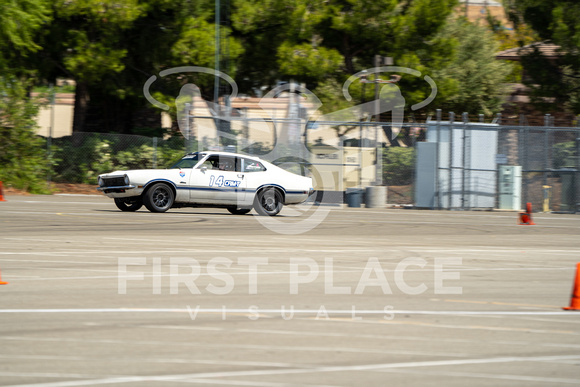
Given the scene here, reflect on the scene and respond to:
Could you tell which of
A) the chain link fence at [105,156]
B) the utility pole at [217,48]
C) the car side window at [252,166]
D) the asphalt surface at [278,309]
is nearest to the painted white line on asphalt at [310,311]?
the asphalt surface at [278,309]

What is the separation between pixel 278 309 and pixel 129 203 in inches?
443

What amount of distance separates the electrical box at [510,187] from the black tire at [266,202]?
9.03 m

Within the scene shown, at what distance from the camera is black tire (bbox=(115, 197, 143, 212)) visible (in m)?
17.4

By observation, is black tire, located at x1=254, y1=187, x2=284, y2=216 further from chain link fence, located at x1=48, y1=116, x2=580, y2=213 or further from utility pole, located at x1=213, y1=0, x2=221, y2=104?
utility pole, located at x1=213, y1=0, x2=221, y2=104

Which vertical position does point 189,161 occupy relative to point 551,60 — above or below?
below

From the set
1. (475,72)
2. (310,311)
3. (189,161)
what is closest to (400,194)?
(189,161)

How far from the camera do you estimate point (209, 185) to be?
17297 millimetres

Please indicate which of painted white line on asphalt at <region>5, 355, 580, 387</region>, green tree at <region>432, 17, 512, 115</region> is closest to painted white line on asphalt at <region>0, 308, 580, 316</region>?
painted white line on asphalt at <region>5, 355, 580, 387</region>

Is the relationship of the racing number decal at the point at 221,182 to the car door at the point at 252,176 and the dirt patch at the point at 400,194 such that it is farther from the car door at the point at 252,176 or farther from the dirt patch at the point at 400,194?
the dirt patch at the point at 400,194

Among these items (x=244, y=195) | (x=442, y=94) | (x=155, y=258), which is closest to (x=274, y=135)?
(x=244, y=195)

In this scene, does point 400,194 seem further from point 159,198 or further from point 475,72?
point 475,72

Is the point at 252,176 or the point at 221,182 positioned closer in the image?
the point at 221,182

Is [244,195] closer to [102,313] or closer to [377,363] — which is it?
[102,313]

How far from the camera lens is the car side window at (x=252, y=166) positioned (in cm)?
1775
